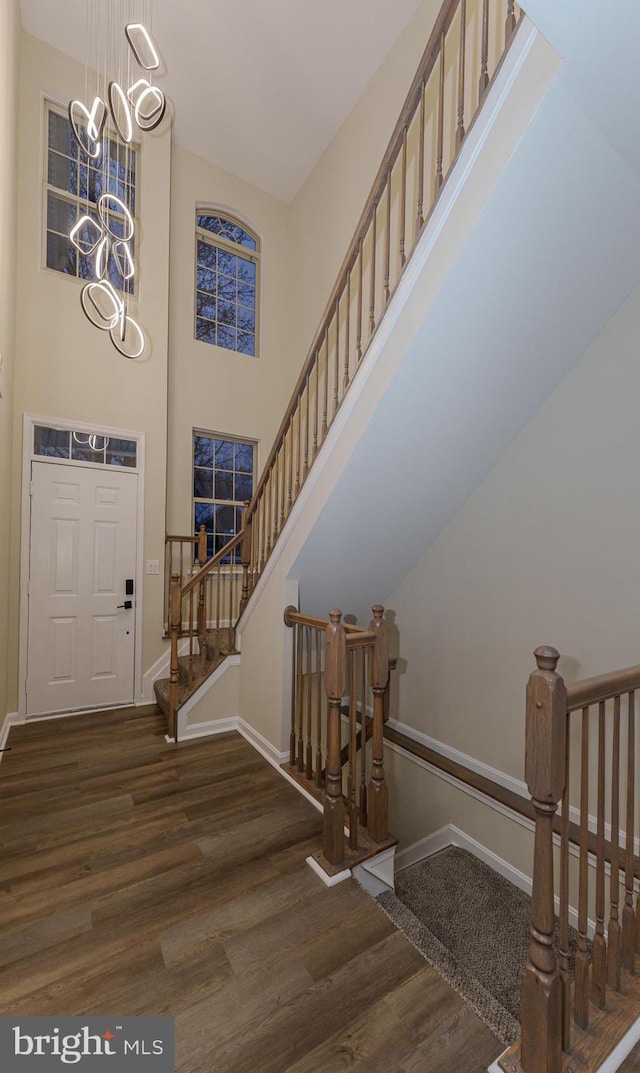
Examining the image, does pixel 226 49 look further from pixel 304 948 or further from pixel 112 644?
pixel 304 948

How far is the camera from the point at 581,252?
6.60 feet

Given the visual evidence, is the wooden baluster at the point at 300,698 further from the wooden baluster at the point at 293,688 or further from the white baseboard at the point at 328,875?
the white baseboard at the point at 328,875

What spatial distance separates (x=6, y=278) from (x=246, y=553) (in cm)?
263

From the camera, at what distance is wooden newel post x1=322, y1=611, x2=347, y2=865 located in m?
2.08

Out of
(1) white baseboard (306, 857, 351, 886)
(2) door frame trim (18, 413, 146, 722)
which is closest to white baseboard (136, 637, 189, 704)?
(2) door frame trim (18, 413, 146, 722)

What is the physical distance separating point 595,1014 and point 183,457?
4.81m

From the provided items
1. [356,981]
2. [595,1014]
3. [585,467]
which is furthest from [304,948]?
[585,467]

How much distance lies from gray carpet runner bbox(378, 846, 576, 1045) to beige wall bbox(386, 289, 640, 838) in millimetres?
656

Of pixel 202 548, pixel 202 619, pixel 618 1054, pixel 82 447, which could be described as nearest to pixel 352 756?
pixel 618 1054

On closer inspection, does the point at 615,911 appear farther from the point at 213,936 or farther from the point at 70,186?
the point at 70,186

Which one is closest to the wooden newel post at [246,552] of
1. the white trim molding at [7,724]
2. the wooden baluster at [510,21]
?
the white trim molding at [7,724]

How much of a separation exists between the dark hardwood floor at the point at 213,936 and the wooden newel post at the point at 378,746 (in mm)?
306

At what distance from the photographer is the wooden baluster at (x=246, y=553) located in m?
3.56

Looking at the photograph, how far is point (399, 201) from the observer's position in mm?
3256
